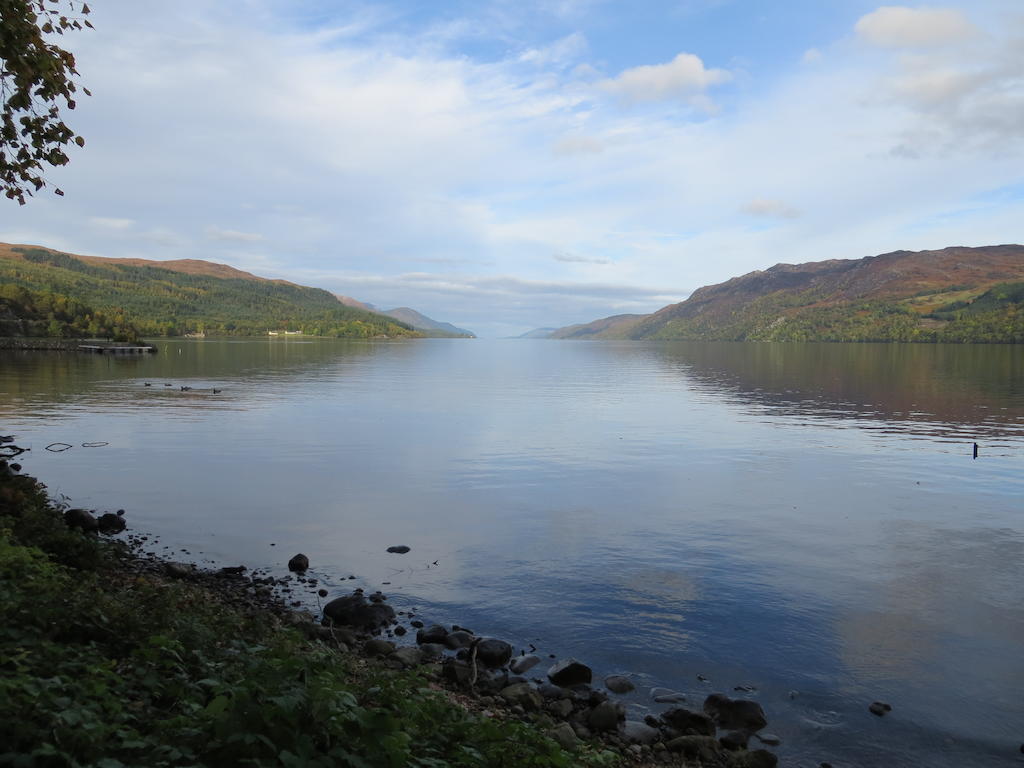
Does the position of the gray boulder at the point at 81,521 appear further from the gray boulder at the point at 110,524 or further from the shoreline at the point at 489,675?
the shoreline at the point at 489,675

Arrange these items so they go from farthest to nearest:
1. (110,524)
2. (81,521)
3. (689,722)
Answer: (110,524), (81,521), (689,722)

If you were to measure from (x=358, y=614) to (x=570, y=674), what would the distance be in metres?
5.20

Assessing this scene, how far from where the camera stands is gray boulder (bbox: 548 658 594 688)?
13.0m

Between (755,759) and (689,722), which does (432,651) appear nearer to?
(689,722)

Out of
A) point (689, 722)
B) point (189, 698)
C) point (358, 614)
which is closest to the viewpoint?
point (189, 698)

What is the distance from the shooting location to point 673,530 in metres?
23.9

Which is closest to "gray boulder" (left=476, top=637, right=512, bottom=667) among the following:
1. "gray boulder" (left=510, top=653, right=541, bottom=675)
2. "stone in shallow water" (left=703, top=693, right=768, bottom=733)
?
"gray boulder" (left=510, top=653, right=541, bottom=675)

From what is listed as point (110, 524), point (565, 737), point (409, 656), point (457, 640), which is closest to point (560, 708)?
point (565, 737)

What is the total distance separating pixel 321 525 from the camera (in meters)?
24.0

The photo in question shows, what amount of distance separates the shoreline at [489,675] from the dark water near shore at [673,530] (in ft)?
2.77

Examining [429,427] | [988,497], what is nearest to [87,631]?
[988,497]

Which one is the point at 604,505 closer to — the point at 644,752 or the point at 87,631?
the point at 644,752

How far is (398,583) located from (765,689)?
9590 mm

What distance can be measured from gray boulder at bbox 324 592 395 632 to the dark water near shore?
1211 mm
